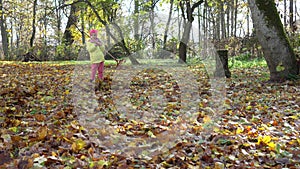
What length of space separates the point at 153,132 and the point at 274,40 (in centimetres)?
463

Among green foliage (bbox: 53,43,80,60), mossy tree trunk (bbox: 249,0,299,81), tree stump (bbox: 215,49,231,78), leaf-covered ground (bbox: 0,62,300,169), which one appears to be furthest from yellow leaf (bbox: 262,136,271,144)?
green foliage (bbox: 53,43,80,60)

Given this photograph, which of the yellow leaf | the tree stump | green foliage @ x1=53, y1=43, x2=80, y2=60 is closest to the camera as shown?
the yellow leaf

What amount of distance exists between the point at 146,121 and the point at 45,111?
155cm

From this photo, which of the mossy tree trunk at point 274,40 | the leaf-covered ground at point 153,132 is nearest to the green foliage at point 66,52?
the leaf-covered ground at point 153,132

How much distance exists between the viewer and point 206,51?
26359 mm

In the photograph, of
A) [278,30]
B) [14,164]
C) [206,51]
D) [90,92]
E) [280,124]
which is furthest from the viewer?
[206,51]

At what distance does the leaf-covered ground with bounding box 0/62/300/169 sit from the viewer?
10.5 feet

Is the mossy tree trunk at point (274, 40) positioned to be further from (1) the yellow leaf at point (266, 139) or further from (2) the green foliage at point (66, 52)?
(2) the green foliage at point (66, 52)

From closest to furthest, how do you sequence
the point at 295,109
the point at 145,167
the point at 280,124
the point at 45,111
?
the point at 145,167
the point at 280,124
the point at 45,111
the point at 295,109

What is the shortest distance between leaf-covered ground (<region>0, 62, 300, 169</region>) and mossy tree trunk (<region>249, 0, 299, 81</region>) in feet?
2.58

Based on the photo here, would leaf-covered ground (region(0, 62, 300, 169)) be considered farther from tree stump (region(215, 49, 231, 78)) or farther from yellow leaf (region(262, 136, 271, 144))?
tree stump (region(215, 49, 231, 78))

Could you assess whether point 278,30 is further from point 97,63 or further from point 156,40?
point 156,40

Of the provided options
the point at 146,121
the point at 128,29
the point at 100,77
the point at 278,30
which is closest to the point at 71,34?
the point at 128,29

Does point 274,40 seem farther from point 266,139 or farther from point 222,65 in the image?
point 266,139
